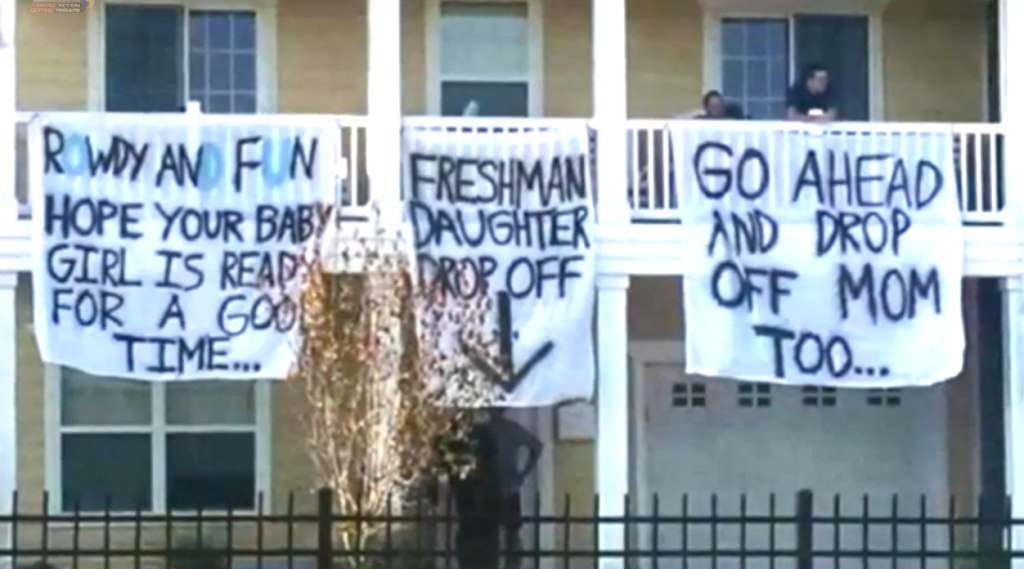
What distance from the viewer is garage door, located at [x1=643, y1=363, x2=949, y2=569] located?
21.5m

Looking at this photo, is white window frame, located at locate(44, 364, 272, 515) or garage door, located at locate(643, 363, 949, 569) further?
garage door, located at locate(643, 363, 949, 569)

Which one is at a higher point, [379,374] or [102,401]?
[379,374]

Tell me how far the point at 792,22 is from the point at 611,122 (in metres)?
3.41

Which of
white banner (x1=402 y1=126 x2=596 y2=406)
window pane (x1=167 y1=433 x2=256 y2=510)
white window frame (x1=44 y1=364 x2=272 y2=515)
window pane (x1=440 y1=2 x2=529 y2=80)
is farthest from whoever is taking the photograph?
window pane (x1=440 y1=2 x2=529 y2=80)

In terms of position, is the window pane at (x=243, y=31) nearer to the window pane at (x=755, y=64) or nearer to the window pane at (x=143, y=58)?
the window pane at (x=143, y=58)

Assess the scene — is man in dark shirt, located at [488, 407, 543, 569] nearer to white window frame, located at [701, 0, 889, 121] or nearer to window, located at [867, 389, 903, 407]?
window, located at [867, 389, 903, 407]

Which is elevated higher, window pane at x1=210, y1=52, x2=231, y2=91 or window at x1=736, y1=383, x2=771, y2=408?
window pane at x1=210, y1=52, x2=231, y2=91

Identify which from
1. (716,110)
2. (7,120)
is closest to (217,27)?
(7,120)

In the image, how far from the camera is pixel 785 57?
21.8 meters

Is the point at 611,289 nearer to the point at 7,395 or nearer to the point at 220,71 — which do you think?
the point at 220,71

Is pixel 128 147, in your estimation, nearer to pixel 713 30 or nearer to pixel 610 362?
pixel 610 362

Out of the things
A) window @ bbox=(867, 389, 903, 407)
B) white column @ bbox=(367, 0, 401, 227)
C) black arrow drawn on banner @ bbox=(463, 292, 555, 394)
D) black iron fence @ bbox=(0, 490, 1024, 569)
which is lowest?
black iron fence @ bbox=(0, 490, 1024, 569)

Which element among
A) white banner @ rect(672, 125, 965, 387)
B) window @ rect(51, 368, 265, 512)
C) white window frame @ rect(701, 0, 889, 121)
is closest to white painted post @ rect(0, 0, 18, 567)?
window @ rect(51, 368, 265, 512)

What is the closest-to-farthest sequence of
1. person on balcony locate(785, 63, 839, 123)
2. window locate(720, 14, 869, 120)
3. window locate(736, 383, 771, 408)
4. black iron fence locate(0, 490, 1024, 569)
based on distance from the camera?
black iron fence locate(0, 490, 1024, 569) → person on balcony locate(785, 63, 839, 123) → window locate(736, 383, 771, 408) → window locate(720, 14, 869, 120)
